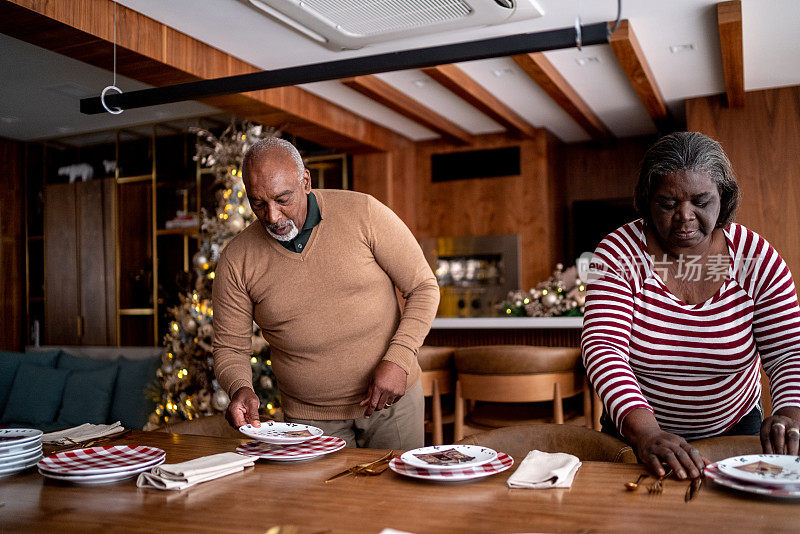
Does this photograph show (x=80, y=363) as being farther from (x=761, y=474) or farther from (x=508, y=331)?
(x=761, y=474)

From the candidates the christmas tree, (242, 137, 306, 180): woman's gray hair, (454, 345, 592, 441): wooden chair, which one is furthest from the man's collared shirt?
the christmas tree

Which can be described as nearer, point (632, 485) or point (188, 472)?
point (632, 485)

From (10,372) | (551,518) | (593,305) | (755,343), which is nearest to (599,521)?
(551,518)

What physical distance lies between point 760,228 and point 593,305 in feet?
15.1

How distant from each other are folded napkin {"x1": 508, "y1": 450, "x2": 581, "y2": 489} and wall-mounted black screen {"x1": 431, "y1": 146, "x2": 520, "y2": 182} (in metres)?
5.37

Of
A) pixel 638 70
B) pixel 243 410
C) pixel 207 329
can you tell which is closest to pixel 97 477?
pixel 243 410

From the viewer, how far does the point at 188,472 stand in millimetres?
1337

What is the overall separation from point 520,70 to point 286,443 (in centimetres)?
368

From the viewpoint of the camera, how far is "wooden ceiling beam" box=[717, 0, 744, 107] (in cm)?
358

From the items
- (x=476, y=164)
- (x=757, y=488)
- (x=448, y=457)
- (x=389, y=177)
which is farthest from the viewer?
(x=476, y=164)

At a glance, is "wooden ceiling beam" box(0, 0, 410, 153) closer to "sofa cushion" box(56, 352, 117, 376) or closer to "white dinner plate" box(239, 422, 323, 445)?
"sofa cushion" box(56, 352, 117, 376)

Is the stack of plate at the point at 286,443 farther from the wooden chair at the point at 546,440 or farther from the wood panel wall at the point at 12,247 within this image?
the wood panel wall at the point at 12,247

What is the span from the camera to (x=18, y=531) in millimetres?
1116

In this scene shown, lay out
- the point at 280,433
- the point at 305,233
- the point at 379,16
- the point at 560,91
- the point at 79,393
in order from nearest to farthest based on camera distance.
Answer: the point at 280,433, the point at 305,233, the point at 379,16, the point at 79,393, the point at 560,91
